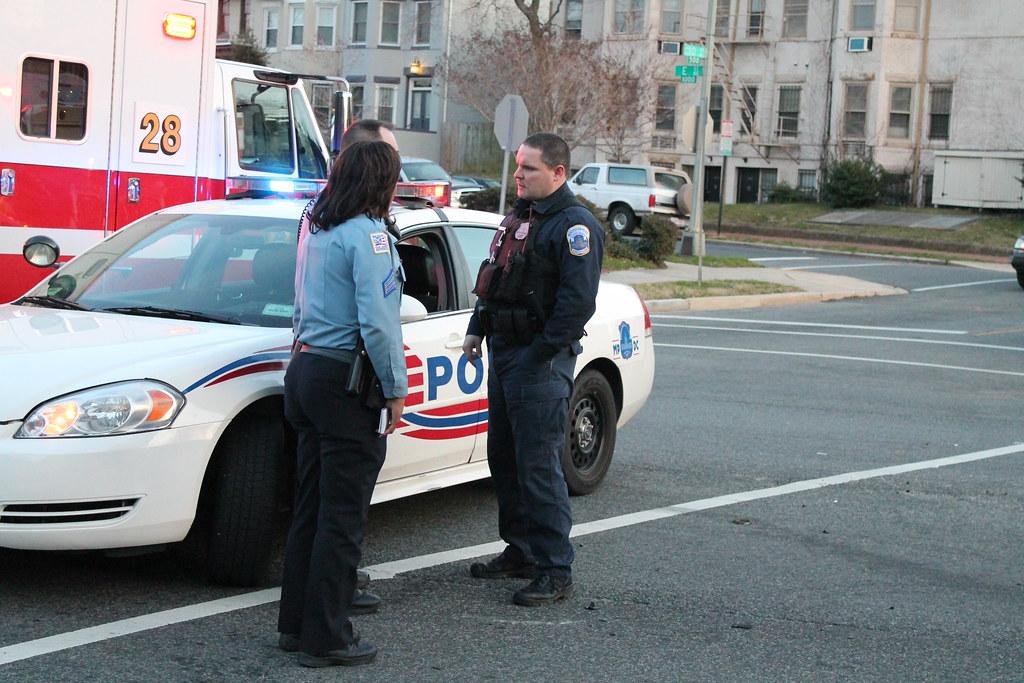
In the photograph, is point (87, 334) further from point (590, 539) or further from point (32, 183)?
point (32, 183)

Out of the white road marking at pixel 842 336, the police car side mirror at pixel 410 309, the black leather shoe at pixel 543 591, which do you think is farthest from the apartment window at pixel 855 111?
the police car side mirror at pixel 410 309

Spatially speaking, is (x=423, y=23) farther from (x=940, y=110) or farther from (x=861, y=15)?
(x=940, y=110)

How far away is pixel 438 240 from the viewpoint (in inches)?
267

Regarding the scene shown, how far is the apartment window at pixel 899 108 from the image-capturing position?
46.7 metres

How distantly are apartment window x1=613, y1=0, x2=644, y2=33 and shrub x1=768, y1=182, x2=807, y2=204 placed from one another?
23.8 ft

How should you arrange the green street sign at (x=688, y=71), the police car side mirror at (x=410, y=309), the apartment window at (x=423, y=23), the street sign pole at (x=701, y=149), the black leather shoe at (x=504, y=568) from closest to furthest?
the police car side mirror at (x=410, y=309), the black leather shoe at (x=504, y=568), the green street sign at (x=688, y=71), the street sign pole at (x=701, y=149), the apartment window at (x=423, y=23)

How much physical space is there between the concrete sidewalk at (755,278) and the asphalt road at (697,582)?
32.8 ft

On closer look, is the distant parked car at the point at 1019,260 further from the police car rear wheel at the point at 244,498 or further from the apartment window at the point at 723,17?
the apartment window at the point at 723,17

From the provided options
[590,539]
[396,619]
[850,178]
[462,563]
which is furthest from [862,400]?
[850,178]

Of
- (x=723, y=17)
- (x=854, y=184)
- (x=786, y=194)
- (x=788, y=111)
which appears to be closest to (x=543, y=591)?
(x=854, y=184)

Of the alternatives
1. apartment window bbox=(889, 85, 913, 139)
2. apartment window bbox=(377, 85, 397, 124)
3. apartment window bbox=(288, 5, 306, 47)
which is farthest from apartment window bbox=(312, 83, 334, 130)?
apartment window bbox=(288, 5, 306, 47)

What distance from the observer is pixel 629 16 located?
4925 cm

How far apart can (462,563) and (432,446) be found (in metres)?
0.54

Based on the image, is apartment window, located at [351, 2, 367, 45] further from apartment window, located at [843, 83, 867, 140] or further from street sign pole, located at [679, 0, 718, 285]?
street sign pole, located at [679, 0, 718, 285]
